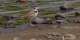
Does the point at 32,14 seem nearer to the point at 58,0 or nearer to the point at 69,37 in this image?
the point at 69,37

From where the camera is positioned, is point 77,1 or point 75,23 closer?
point 75,23

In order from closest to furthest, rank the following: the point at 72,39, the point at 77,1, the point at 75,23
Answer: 1. the point at 72,39
2. the point at 75,23
3. the point at 77,1

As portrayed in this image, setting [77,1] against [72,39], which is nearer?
[72,39]

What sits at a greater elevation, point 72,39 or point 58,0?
point 72,39

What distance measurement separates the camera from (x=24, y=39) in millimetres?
11734

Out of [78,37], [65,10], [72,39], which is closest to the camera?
[72,39]

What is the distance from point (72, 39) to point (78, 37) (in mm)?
790

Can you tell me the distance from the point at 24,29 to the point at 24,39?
2.83 metres

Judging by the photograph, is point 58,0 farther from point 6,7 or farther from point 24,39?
point 24,39

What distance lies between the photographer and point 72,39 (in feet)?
35.8

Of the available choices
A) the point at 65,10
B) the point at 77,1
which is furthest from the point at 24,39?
the point at 77,1

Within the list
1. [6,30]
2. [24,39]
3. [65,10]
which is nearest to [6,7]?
[65,10]

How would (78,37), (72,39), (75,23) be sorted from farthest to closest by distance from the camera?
(75,23) < (78,37) < (72,39)

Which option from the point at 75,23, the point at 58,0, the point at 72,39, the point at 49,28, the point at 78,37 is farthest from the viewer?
the point at 58,0
